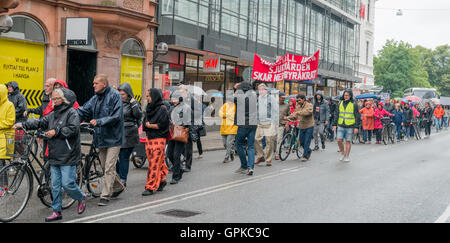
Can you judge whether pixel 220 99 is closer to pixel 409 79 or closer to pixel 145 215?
pixel 145 215

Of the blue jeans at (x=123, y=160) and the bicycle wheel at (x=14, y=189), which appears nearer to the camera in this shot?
the bicycle wheel at (x=14, y=189)

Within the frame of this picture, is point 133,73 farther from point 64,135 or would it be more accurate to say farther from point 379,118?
point 64,135

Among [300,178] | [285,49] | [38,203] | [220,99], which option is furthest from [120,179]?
[285,49]

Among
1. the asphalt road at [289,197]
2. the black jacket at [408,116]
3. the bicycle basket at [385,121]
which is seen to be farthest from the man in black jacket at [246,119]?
the black jacket at [408,116]

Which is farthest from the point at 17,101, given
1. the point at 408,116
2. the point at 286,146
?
the point at 408,116

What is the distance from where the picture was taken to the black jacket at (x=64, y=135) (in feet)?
21.0

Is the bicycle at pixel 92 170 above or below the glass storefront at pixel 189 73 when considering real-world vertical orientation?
below

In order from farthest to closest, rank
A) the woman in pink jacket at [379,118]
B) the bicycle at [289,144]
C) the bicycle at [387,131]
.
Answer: the woman in pink jacket at [379,118]
the bicycle at [387,131]
the bicycle at [289,144]

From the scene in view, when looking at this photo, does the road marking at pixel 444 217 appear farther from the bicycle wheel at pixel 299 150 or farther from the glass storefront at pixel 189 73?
the glass storefront at pixel 189 73

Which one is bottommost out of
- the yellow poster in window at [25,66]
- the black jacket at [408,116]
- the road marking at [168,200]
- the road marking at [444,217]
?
the road marking at [168,200]

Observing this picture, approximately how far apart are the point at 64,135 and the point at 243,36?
23.6 metres

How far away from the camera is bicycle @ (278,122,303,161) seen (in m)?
13.9

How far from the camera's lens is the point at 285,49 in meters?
35.3

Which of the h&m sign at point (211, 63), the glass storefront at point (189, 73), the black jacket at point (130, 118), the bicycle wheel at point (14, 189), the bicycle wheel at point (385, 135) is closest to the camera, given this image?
the bicycle wheel at point (14, 189)
